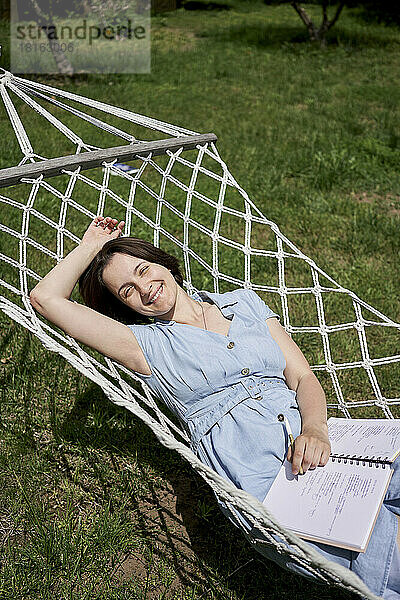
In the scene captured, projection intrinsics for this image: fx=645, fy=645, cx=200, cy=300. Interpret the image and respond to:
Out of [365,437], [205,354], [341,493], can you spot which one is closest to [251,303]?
[205,354]

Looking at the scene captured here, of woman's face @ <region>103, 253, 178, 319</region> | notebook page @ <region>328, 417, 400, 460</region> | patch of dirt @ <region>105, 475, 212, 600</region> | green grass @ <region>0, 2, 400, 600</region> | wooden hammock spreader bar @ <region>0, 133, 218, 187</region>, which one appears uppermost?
wooden hammock spreader bar @ <region>0, 133, 218, 187</region>

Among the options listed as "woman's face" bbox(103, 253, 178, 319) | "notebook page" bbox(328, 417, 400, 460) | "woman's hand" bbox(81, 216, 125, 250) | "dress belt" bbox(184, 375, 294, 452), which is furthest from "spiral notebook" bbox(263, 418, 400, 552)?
"woman's hand" bbox(81, 216, 125, 250)

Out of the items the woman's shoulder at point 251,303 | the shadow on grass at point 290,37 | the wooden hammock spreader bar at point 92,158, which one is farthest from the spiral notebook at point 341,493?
the shadow on grass at point 290,37

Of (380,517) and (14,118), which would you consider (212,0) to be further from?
(380,517)

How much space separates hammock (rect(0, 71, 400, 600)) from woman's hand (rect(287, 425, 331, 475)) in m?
0.17

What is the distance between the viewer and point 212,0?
12055 millimetres

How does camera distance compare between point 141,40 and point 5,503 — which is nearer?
point 5,503

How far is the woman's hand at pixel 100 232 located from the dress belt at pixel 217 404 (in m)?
0.53

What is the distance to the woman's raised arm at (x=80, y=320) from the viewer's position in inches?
62.5

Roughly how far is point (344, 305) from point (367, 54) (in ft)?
19.8

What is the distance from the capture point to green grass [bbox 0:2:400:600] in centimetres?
174

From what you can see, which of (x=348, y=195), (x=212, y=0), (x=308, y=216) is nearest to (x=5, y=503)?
(x=308, y=216)

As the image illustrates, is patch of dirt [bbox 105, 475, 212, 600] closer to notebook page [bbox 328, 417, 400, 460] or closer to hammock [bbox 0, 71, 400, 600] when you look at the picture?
hammock [bbox 0, 71, 400, 600]

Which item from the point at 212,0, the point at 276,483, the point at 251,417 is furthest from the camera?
the point at 212,0
